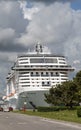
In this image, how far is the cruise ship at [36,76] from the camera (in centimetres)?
9050

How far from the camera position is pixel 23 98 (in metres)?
90.4

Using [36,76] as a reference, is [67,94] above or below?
below

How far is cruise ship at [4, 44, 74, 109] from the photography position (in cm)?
9050

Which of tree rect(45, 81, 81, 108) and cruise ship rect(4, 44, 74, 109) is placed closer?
tree rect(45, 81, 81, 108)

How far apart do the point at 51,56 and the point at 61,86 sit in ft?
92.0

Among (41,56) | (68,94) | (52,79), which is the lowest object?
(68,94)

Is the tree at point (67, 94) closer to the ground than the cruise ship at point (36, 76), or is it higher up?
closer to the ground

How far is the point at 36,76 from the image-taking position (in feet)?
Result: 303

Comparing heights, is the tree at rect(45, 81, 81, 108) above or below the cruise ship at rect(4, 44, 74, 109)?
below

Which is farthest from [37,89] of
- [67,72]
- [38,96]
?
[67,72]

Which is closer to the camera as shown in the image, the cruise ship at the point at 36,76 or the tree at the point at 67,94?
the tree at the point at 67,94

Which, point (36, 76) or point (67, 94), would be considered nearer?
point (67, 94)

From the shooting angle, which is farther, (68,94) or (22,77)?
(22,77)

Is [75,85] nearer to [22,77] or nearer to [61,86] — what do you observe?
[61,86]
